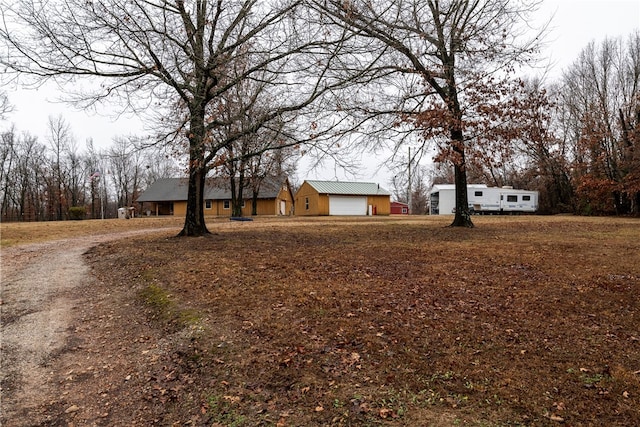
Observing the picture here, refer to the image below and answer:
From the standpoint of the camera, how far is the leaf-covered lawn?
10.8ft

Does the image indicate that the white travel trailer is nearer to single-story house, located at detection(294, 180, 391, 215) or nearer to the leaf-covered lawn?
single-story house, located at detection(294, 180, 391, 215)

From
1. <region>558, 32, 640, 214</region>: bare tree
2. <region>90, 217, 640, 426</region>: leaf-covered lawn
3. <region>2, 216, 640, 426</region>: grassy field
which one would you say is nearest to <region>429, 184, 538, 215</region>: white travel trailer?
<region>558, 32, 640, 214</region>: bare tree

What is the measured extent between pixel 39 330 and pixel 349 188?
114 ft

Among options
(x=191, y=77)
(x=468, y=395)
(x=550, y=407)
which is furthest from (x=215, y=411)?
(x=191, y=77)

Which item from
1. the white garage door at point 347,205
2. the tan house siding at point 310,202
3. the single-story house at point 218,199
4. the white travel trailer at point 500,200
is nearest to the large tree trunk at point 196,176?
the tan house siding at point 310,202

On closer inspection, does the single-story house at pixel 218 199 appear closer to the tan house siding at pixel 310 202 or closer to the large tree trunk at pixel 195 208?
the tan house siding at pixel 310 202

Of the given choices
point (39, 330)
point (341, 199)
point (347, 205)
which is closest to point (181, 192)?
point (341, 199)

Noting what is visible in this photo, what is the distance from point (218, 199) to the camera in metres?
43.0

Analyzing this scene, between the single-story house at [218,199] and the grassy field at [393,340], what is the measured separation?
33686 mm

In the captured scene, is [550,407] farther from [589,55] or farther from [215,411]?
[589,55]

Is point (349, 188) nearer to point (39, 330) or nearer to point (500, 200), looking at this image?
point (500, 200)

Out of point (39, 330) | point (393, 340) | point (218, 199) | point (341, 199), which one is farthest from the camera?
point (218, 199)

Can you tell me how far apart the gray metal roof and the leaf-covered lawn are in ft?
96.5

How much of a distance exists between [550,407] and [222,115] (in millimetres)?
10989
